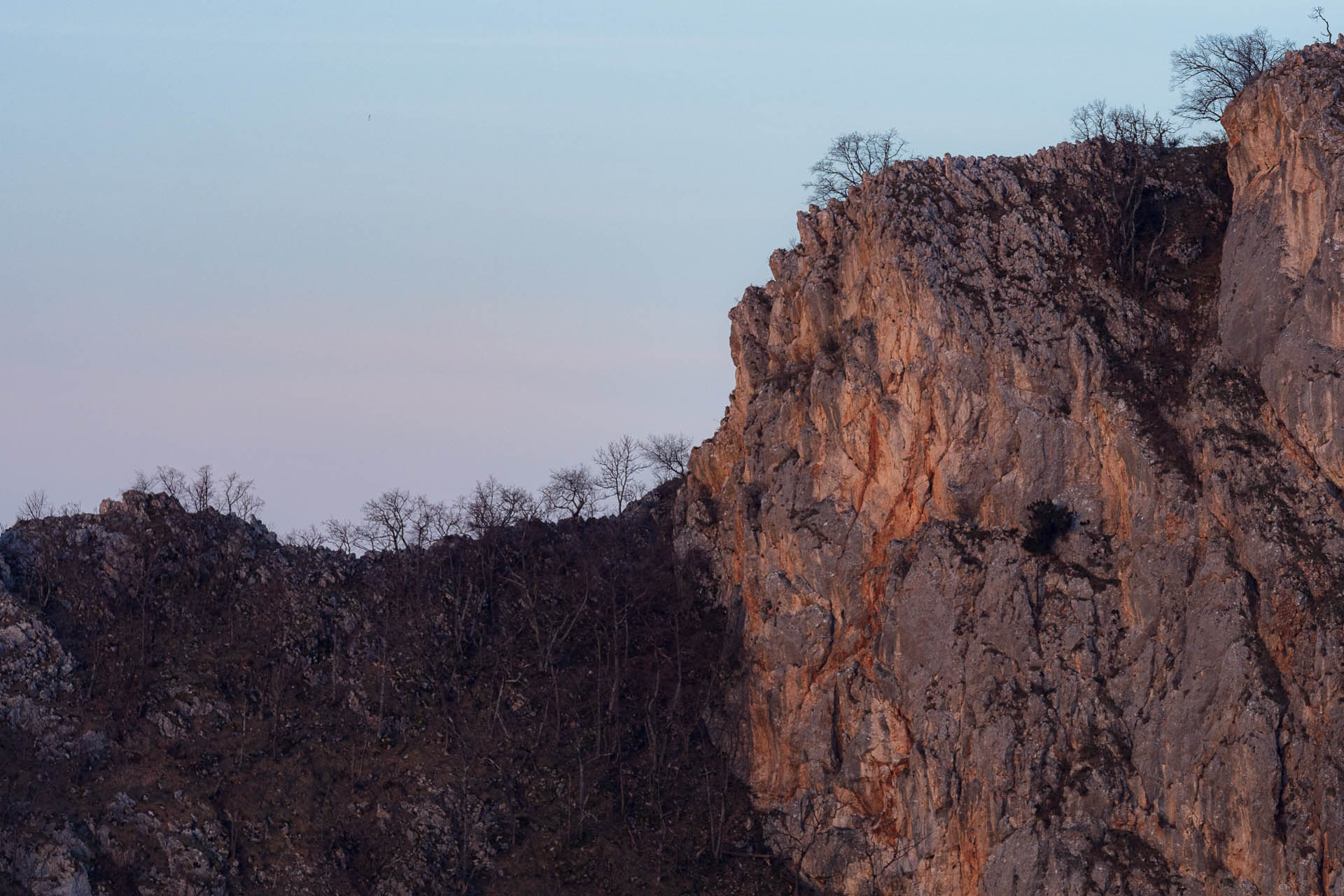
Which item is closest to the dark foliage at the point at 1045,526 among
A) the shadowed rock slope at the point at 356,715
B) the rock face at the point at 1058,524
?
the rock face at the point at 1058,524

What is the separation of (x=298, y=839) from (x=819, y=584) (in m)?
26.4

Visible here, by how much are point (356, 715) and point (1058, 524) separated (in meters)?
34.8

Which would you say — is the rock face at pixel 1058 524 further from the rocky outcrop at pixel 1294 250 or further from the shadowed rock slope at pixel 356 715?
the shadowed rock slope at pixel 356 715

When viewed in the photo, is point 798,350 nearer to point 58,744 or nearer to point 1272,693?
point 1272,693

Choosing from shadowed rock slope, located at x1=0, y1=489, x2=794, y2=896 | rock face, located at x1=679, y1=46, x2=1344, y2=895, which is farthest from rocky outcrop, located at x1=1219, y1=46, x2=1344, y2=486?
shadowed rock slope, located at x1=0, y1=489, x2=794, y2=896

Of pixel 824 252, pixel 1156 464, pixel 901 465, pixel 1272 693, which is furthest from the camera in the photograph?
pixel 824 252

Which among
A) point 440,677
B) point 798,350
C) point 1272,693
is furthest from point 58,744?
point 1272,693

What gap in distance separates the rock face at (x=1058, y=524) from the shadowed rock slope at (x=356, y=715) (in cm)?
442

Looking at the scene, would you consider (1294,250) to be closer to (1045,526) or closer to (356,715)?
(1045,526)

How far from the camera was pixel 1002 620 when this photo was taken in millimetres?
76688

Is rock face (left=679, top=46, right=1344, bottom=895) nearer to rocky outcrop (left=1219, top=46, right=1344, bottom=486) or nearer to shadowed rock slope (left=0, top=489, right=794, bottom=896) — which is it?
rocky outcrop (left=1219, top=46, right=1344, bottom=486)

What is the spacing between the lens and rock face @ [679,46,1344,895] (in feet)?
232

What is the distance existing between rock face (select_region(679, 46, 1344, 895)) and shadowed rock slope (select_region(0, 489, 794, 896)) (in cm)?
442

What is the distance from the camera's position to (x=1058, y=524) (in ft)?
252
